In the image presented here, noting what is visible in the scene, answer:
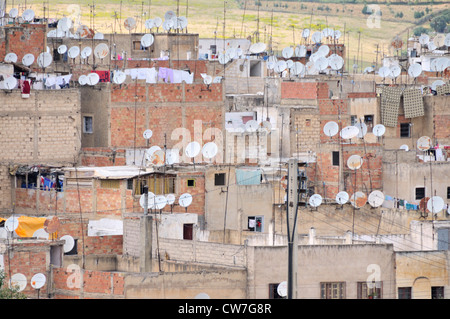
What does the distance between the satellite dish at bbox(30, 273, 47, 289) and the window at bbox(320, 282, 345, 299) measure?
20.7 ft

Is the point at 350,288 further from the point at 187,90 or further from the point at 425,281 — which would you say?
the point at 187,90

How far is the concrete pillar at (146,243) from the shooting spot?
28.8 meters

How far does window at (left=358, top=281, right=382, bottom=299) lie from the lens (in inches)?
1107

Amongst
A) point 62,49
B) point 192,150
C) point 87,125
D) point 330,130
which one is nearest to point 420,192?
point 330,130

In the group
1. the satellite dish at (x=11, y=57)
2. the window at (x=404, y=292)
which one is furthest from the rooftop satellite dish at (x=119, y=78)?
the window at (x=404, y=292)

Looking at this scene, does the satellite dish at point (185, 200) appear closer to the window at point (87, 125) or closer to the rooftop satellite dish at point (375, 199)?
the rooftop satellite dish at point (375, 199)

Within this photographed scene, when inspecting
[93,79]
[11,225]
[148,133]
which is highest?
[93,79]

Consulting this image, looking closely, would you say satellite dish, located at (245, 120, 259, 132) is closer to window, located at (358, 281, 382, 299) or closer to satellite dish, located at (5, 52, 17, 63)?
satellite dish, located at (5, 52, 17, 63)

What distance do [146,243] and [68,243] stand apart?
3189mm

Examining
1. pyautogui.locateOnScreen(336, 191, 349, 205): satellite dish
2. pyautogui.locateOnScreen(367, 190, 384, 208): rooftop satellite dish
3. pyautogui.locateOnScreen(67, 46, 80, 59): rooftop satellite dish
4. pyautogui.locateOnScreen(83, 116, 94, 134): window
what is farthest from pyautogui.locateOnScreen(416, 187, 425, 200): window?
pyautogui.locateOnScreen(67, 46, 80, 59): rooftop satellite dish

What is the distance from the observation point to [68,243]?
31.7m

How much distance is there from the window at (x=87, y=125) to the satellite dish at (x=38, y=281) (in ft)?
40.5

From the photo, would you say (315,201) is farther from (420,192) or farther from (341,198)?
(420,192)

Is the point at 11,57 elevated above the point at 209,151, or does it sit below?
above
